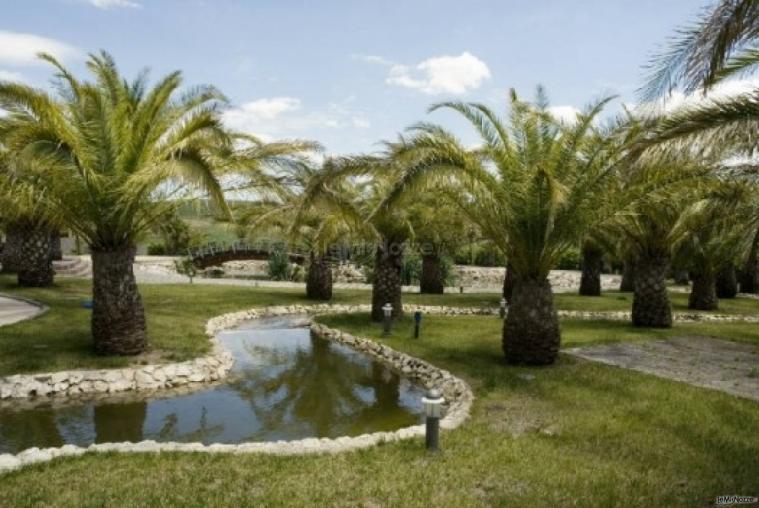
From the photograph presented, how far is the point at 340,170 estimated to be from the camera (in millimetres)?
11680

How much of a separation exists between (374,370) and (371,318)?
4739mm

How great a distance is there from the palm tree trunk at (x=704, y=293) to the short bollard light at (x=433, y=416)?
18309mm

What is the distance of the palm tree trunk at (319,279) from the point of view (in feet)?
70.8

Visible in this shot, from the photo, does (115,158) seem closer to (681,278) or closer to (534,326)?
(534,326)

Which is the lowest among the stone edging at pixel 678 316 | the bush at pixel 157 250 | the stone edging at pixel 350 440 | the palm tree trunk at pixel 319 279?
the stone edging at pixel 350 440

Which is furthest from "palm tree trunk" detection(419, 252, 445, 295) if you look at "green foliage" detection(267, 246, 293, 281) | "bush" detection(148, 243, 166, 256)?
"bush" detection(148, 243, 166, 256)

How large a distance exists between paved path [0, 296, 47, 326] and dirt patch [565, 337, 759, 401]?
40.9 ft

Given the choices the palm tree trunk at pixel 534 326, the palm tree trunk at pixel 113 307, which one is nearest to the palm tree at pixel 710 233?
the palm tree trunk at pixel 534 326

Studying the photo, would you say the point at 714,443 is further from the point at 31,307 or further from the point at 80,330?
the point at 31,307

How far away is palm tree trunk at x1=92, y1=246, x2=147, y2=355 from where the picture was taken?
36.0 feet

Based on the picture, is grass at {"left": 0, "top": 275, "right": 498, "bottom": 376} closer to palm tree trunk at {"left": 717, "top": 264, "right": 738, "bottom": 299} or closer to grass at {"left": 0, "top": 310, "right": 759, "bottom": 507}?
grass at {"left": 0, "top": 310, "right": 759, "bottom": 507}

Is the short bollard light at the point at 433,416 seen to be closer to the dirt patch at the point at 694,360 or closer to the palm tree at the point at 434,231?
the dirt patch at the point at 694,360

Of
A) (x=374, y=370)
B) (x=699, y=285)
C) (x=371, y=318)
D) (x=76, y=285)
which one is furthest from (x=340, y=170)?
(x=699, y=285)

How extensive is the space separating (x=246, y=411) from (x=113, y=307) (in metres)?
3.66
